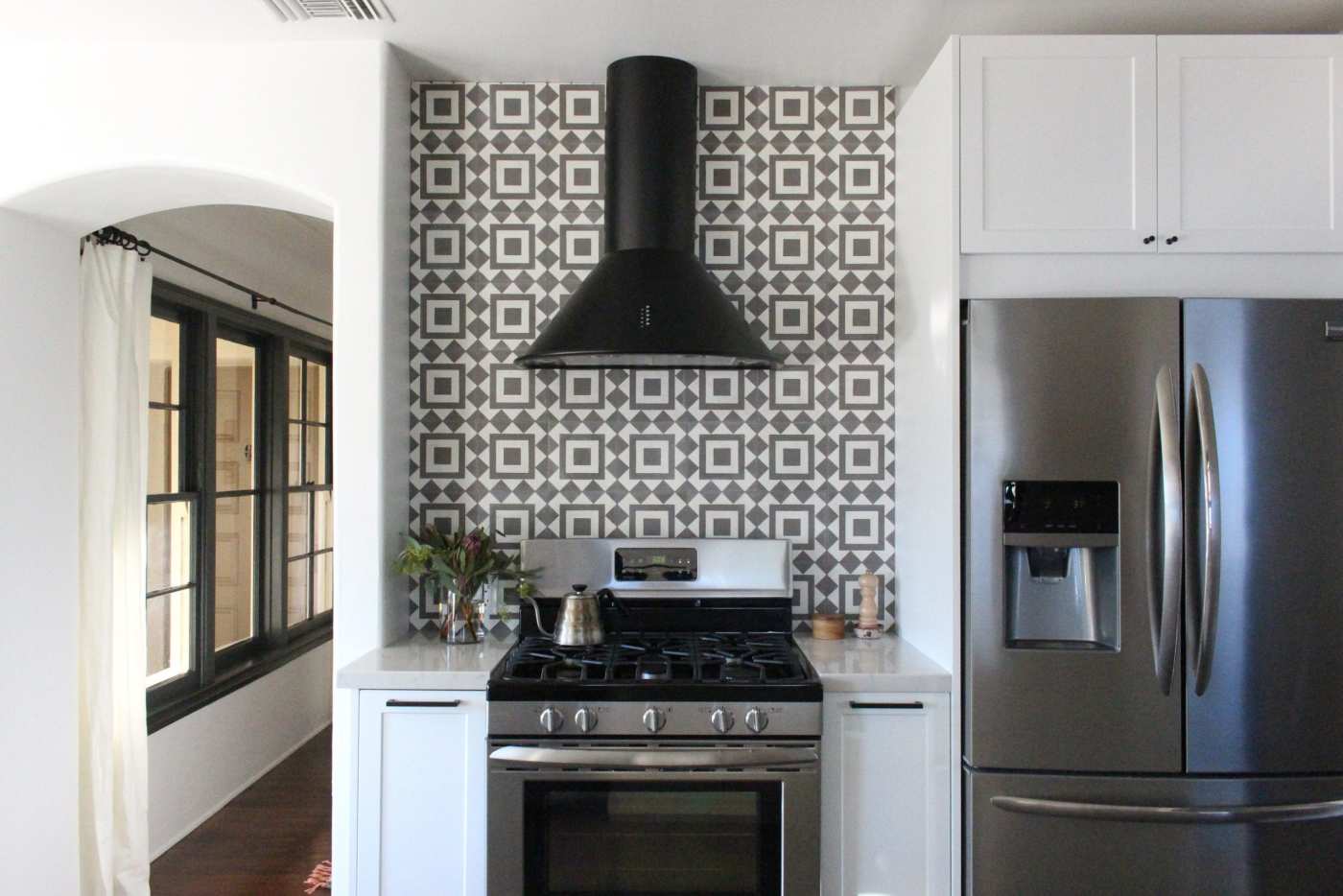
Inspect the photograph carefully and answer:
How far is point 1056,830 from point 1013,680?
0.38 meters

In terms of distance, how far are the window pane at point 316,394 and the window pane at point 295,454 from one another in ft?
0.43

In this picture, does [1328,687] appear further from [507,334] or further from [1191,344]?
[507,334]

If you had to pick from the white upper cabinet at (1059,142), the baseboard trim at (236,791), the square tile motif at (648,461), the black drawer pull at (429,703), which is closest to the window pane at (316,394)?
the baseboard trim at (236,791)

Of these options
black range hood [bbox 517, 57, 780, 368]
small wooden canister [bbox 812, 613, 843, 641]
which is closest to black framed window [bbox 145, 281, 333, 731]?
black range hood [bbox 517, 57, 780, 368]

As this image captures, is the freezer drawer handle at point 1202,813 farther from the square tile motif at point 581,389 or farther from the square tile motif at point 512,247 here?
the square tile motif at point 512,247

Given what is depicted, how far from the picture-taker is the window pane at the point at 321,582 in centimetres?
530

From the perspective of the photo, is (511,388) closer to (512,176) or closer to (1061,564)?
(512,176)

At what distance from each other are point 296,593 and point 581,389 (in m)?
2.92

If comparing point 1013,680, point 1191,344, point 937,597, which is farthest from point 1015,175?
point 1013,680

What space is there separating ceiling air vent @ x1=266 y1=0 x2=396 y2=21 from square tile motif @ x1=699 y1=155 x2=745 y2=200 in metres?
1.05

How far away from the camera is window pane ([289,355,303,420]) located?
4895 millimetres

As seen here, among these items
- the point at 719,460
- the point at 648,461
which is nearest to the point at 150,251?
the point at 648,461

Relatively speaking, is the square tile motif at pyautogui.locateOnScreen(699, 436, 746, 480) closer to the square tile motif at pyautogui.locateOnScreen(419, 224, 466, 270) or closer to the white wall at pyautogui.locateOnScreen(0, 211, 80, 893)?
the square tile motif at pyautogui.locateOnScreen(419, 224, 466, 270)

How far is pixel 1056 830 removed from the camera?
2244 millimetres
